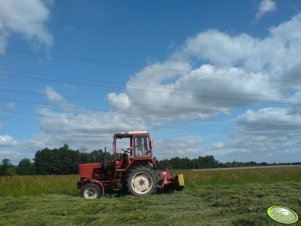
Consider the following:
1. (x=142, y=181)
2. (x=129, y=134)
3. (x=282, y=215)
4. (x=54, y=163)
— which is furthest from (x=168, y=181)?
(x=54, y=163)

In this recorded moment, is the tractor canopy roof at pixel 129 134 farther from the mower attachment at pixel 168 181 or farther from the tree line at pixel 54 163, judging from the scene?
the tree line at pixel 54 163

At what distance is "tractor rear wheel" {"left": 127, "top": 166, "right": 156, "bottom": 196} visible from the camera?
42.1 ft

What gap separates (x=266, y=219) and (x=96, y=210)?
12.4ft

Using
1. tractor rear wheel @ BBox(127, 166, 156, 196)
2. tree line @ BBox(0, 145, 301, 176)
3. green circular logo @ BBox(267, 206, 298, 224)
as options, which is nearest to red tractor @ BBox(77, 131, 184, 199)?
tractor rear wheel @ BBox(127, 166, 156, 196)

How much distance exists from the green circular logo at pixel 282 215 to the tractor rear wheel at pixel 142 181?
565 cm

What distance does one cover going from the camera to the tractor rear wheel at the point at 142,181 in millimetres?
12836

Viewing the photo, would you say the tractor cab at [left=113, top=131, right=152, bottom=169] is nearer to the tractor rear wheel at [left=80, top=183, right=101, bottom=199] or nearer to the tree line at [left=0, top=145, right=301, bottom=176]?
the tractor rear wheel at [left=80, top=183, right=101, bottom=199]

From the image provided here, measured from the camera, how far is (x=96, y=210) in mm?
8844

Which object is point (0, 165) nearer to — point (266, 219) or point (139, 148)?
point (139, 148)

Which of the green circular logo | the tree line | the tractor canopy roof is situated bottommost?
the green circular logo

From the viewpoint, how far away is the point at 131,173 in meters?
12.9

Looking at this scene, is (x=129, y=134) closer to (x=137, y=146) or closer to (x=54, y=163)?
(x=137, y=146)

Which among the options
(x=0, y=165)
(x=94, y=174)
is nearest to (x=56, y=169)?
(x=0, y=165)

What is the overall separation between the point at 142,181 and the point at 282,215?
20.6 feet
